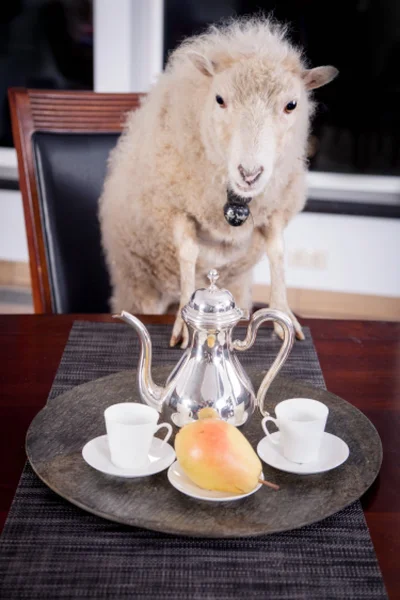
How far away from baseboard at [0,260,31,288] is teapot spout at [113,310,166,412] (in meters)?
2.44

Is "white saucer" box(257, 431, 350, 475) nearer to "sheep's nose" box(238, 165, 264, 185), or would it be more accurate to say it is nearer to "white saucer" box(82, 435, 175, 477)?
"white saucer" box(82, 435, 175, 477)

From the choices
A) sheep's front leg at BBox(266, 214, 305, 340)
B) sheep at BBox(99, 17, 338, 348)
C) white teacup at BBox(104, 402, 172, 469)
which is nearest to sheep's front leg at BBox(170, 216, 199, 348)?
sheep at BBox(99, 17, 338, 348)

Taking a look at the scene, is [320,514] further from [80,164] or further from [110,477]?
[80,164]

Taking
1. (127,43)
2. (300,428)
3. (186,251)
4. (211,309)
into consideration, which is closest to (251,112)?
(186,251)

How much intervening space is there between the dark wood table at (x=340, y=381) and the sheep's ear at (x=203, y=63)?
41 centimetres

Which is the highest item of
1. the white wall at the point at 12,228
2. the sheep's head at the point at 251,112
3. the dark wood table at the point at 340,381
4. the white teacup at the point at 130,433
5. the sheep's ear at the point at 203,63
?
the sheep's ear at the point at 203,63

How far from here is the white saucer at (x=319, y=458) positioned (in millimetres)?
724

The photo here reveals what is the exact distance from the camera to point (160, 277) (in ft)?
4.60

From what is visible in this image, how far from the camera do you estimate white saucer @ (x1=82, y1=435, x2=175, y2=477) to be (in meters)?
0.70

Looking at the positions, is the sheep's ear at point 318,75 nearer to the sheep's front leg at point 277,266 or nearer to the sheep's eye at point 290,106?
the sheep's eye at point 290,106

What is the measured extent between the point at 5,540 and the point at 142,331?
0.27 m

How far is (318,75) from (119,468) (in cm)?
73

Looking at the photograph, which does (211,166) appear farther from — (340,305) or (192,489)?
(340,305)

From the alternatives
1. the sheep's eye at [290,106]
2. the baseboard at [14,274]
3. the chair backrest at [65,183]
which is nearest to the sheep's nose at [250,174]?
the sheep's eye at [290,106]
